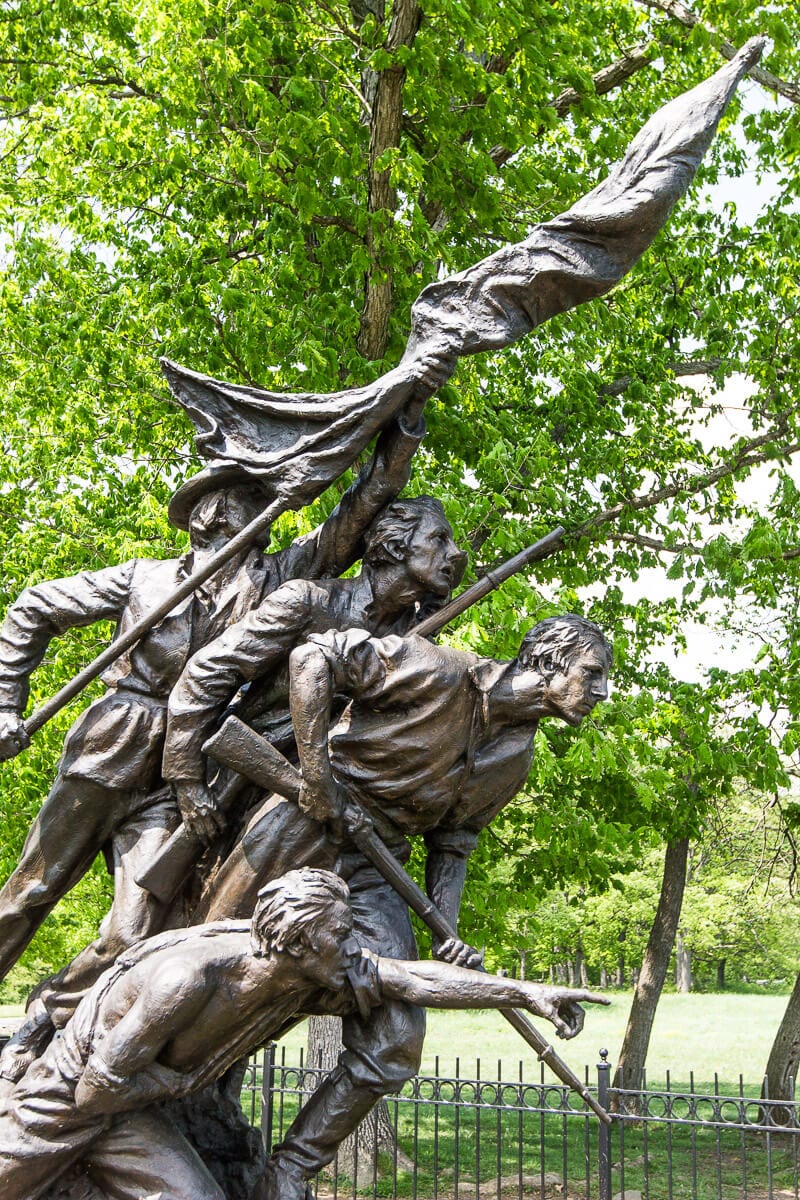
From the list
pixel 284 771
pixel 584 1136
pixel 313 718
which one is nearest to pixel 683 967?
pixel 584 1136

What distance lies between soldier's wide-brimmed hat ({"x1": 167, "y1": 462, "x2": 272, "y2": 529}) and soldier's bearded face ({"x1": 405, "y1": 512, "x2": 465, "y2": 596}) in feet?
1.98

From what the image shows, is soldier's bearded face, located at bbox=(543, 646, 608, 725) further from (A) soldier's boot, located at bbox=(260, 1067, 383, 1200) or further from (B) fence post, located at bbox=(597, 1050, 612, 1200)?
(B) fence post, located at bbox=(597, 1050, 612, 1200)

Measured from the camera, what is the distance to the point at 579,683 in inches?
159

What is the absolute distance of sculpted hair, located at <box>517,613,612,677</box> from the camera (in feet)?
13.4

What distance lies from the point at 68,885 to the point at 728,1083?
13363mm

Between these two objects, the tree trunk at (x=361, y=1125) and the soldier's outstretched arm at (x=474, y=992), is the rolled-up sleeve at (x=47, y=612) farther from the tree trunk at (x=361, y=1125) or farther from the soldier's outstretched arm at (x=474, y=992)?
the tree trunk at (x=361, y=1125)

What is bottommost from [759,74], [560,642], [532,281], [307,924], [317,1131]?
[317,1131]

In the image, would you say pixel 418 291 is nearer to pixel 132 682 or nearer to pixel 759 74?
pixel 759 74

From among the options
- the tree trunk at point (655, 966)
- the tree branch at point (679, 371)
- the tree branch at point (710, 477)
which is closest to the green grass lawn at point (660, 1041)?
the tree trunk at point (655, 966)

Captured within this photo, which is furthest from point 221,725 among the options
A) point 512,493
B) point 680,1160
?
point 680,1160

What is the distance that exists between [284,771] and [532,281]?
1.88 metres

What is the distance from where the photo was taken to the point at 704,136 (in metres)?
4.43

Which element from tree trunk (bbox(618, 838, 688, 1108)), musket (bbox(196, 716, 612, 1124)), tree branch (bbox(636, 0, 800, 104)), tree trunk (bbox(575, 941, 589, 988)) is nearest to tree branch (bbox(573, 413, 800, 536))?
tree branch (bbox(636, 0, 800, 104))

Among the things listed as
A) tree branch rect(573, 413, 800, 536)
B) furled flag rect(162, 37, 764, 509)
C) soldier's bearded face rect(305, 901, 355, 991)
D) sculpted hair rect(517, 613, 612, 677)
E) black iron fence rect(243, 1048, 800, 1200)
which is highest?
tree branch rect(573, 413, 800, 536)
